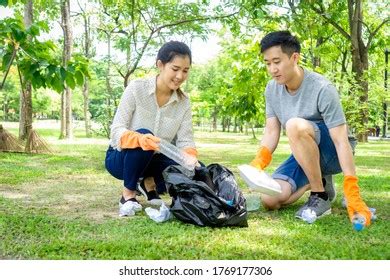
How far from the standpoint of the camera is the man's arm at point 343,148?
2.34 m

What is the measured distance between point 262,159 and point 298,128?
0.25m

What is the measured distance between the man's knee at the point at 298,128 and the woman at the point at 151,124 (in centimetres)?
54

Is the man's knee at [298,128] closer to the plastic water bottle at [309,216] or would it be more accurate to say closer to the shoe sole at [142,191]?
the plastic water bottle at [309,216]

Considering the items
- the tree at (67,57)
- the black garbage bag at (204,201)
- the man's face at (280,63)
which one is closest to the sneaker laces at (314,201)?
the black garbage bag at (204,201)

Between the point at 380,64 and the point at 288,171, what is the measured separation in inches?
662

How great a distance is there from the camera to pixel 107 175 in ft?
13.6

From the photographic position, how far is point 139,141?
240 cm

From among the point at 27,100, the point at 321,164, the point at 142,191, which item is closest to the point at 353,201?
the point at 321,164

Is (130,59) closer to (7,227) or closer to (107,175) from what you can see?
(107,175)

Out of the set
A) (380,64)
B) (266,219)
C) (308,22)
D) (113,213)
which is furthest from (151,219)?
(380,64)

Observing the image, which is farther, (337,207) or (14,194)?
(14,194)

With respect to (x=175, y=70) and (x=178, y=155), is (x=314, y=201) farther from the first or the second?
(x=175, y=70)

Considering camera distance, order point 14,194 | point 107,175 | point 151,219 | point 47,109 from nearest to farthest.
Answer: point 151,219 < point 14,194 < point 107,175 < point 47,109

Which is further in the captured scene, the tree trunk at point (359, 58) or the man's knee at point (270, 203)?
the tree trunk at point (359, 58)
